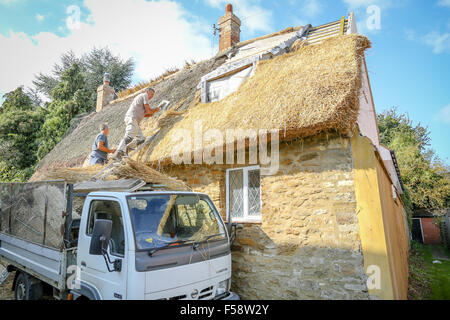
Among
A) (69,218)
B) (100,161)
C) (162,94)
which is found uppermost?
(162,94)

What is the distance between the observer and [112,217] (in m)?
3.17

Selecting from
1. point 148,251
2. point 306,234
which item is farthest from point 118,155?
point 306,234

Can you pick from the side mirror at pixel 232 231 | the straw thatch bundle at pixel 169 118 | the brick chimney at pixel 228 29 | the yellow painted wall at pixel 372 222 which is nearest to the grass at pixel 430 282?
the yellow painted wall at pixel 372 222

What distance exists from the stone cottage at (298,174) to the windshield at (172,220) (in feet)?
3.64

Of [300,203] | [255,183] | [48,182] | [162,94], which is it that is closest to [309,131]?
[300,203]

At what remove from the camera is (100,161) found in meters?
6.62

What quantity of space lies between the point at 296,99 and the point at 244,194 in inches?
77.2

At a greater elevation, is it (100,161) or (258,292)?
(100,161)

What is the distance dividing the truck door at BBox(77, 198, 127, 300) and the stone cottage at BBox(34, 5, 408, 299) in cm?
211

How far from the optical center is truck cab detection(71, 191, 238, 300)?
272cm

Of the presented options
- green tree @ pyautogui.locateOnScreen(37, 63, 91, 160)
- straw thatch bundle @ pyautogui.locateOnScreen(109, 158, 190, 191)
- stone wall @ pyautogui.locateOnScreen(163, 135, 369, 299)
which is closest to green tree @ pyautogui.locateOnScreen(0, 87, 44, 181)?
green tree @ pyautogui.locateOnScreen(37, 63, 91, 160)

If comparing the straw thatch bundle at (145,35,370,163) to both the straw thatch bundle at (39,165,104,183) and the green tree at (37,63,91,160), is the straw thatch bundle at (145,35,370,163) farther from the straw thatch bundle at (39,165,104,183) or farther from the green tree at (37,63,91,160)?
the green tree at (37,63,91,160)

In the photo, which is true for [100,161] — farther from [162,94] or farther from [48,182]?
[162,94]
